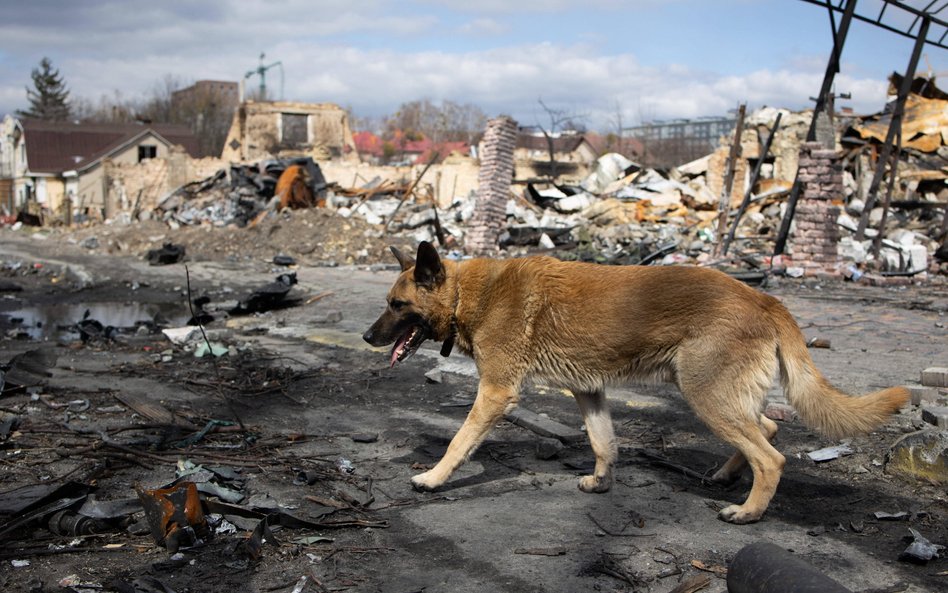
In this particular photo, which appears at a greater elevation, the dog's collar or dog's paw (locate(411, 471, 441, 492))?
the dog's collar

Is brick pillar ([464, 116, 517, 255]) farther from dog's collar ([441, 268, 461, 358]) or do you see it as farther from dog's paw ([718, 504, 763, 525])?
dog's paw ([718, 504, 763, 525])

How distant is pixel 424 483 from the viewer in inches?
185

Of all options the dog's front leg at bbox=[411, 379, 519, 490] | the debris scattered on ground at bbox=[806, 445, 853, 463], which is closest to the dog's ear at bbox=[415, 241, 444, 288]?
the dog's front leg at bbox=[411, 379, 519, 490]

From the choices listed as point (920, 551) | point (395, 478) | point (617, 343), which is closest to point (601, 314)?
point (617, 343)

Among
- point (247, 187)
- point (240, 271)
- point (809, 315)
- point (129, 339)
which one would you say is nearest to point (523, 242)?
point (240, 271)

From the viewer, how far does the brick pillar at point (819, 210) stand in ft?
49.9

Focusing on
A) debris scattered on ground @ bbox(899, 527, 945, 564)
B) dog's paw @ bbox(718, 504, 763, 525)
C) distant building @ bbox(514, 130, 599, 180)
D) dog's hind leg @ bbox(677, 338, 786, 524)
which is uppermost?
distant building @ bbox(514, 130, 599, 180)

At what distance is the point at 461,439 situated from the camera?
15.4 ft

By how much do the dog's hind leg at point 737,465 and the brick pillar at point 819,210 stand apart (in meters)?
11.8

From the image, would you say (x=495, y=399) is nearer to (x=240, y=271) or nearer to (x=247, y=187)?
(x=240, y=271)

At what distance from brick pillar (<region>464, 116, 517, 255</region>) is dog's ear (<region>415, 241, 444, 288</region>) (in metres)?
15.0

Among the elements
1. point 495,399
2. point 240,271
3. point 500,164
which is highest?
point 500,164

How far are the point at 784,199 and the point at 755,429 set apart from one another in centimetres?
2063

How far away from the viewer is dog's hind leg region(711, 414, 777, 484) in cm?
470
